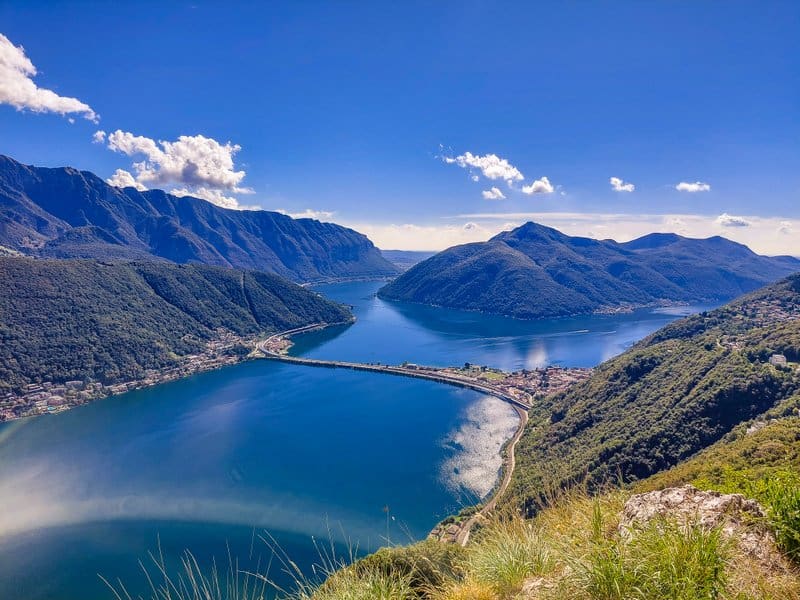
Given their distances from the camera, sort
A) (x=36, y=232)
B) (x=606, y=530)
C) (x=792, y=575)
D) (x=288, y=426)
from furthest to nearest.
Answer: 1. (x=36, y=232)
2. (x=288, y=426)
3. (x=606, y=530)
4. (x=792, y=575)

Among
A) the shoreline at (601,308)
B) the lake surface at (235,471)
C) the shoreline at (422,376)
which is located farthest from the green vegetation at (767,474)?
the shoreline at (601,308)

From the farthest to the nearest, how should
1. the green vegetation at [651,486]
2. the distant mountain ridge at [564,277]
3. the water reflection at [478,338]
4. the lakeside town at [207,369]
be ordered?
the distant mountain ridge at [564,277]
the water reflection at [478,338]
the lakeside town at [207,369]
the green vegetation at [651,486]

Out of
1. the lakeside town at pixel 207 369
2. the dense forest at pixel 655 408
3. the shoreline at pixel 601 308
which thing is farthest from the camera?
Answer: the shoreline at pixel 601 308

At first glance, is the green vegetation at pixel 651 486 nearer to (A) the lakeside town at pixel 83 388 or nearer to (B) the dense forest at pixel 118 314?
(A) the lakeside town at pixel 83 388

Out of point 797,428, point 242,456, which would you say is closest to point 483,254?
point 242,456

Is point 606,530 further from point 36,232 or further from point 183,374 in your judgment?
point 36,232

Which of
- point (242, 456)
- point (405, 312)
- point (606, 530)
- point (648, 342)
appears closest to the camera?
point (606, 530)
